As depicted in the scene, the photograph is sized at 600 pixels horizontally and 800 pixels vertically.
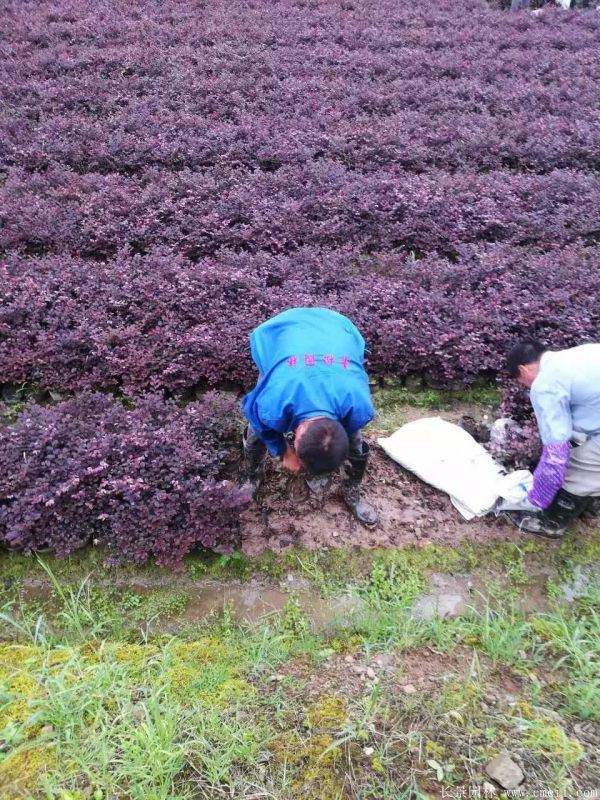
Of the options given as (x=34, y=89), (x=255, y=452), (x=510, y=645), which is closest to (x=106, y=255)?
(x=255, y=452)

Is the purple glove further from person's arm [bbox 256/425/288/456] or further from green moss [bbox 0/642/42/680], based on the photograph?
green moss [bbox 0/642/42/680]

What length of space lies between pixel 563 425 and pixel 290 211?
3.71m

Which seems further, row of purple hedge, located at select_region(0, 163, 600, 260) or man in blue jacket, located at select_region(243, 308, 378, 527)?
row of purple hedge, located at select_region(0, 163, 600, 260)

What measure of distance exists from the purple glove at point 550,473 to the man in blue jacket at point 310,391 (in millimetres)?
1132

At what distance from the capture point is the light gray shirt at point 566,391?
312 cm

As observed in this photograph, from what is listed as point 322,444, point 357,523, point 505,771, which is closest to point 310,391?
point 322,444

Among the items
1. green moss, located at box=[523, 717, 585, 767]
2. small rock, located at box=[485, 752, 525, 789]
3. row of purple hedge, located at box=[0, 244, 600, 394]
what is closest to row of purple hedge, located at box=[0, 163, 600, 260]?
row of purple hedge, located at box=[0, 244, 600, 394]

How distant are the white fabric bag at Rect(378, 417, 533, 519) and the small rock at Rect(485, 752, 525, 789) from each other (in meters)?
1.67

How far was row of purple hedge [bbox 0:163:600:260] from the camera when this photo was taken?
5.54 metres

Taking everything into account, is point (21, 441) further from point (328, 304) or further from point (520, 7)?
point (520, 7)

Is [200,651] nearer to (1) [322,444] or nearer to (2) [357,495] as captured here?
(1) [322,444]

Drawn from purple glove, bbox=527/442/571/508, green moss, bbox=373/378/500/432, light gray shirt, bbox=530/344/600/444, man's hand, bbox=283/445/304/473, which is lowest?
green moss, bbox=373/378/500/432

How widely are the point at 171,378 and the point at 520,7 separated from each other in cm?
1119

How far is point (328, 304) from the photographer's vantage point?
469 centimetres
